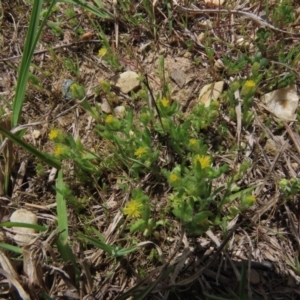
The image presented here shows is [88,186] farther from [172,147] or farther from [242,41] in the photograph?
[242,41]

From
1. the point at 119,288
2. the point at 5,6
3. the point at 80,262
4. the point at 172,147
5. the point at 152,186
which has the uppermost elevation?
the point at 5,6

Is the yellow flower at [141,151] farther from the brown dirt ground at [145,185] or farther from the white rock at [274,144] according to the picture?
the white rock at [274,144]

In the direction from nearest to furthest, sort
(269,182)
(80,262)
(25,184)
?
(80,262) → (269,182) → (25,184)

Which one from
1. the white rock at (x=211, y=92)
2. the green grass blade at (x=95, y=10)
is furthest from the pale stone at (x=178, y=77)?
the green grass blade at (x=95, y=10)

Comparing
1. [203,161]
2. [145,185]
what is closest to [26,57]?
[145,185]

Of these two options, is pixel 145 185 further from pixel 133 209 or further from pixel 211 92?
pixel 211 92

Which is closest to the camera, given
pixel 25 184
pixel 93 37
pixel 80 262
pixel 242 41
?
pixel 80 262

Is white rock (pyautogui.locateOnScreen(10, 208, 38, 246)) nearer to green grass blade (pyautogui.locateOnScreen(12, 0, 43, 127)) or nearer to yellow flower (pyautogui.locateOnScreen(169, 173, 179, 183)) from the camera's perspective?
green grass blade (pyautogui.locateOnScreen(12, 0, 43, 127))

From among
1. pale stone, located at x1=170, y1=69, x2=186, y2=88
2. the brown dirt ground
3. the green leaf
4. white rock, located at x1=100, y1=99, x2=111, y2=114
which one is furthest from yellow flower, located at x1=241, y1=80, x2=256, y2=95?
the green leaf

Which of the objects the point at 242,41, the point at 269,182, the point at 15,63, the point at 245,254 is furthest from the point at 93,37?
the point at 245,254
